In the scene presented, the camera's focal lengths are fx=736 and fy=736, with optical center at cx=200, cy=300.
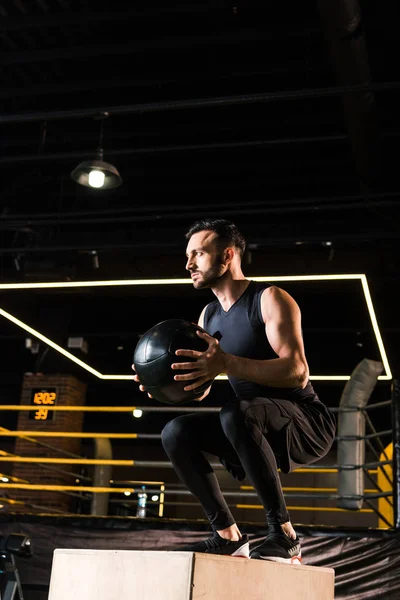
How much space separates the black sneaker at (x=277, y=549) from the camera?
2445 mm

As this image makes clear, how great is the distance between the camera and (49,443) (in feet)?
31.8

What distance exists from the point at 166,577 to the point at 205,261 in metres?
1.12

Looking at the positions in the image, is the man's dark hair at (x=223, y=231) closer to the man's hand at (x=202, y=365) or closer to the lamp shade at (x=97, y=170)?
the man's hand at (x=202, y=365)

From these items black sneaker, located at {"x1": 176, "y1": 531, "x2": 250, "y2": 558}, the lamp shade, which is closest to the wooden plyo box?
black sneaker, located at {"x1": 176, "y1": 531, "x2": 250, "y2": 558}

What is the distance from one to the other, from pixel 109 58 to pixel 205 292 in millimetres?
3242

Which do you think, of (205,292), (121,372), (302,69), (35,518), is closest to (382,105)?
(302,69)

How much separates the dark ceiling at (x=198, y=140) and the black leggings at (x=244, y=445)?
105 inches

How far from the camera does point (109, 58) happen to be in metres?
5.72

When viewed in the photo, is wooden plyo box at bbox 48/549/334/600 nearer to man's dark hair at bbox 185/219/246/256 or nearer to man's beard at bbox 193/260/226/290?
man's beard at bbox 193/260/226/290

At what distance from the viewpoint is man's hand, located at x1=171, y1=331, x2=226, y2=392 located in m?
2.29

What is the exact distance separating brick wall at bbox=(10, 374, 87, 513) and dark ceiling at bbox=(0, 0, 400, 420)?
3.98 ft

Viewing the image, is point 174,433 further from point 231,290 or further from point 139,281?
point 139,281

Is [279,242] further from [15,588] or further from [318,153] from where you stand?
[15,588]

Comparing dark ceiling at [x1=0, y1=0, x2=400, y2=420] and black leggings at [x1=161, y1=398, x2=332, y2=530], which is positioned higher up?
dark ceiling at [x1=0, y1=0, x2=400, y2=420]
